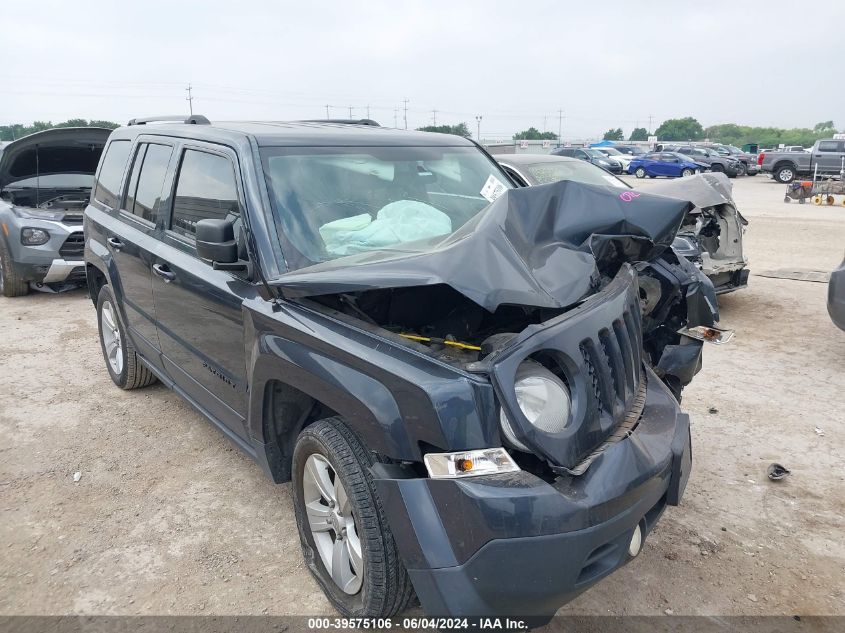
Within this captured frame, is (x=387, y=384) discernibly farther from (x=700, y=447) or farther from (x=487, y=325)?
(x=700, y=447)

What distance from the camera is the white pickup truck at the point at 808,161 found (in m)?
24.2

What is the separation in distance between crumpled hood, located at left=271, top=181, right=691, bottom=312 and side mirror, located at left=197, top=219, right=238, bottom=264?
0.35 metres

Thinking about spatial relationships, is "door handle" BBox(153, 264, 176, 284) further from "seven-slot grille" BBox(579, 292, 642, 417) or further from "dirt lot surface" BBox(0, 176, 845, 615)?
"seven-slot grille" BBox(579, 292, 642, 417)

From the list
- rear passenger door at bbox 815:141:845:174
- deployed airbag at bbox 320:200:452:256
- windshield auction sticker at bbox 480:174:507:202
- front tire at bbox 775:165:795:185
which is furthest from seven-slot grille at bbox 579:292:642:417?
front tire at bbox 775:165:795:185

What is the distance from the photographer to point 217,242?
2.87 m

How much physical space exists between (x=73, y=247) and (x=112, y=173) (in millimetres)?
3775

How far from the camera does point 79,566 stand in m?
3.07

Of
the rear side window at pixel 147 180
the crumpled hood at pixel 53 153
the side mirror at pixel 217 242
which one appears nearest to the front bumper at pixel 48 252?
the crumpled hood at pixel 53 153

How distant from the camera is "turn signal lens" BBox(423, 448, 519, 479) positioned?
202 cm

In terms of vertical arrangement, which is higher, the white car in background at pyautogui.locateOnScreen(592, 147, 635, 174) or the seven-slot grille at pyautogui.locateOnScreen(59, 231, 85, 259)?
the white car in background at pyautogui.locateOnScreen(592, 147, 635, 174)

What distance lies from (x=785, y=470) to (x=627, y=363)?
70.8 inches

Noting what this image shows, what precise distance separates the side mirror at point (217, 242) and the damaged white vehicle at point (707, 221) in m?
3.91

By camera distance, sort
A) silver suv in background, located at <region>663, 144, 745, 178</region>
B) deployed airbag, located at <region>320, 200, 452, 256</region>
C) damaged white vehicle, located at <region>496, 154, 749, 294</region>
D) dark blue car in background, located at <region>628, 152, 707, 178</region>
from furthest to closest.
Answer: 1. silver suv in background, located at <region>663, 144, 745, 178</region>
2. dark blue car in background, located at <region>628, 152, 707, 178</region>
3. damaged white vehicle, located at <region>496, 154, 749, 294</region>
4. deployed airbag, located at <region>320, 200, 452, 256</region>

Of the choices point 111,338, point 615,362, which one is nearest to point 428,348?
point 615,362
